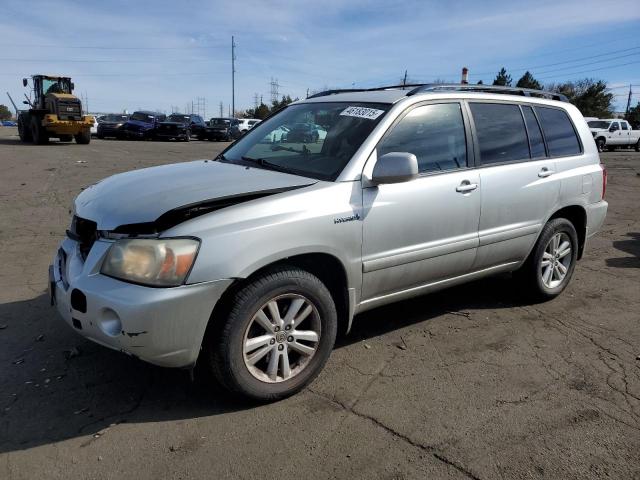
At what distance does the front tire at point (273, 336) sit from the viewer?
2.75 meters

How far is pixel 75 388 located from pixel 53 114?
22558 millimetres

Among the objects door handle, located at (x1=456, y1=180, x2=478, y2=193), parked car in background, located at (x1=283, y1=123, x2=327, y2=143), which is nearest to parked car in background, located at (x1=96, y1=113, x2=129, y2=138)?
parked car in background, located at (x1=283, y1=123, x2=327, y2=143)

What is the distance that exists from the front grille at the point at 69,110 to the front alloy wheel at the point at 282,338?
22941 millimetres

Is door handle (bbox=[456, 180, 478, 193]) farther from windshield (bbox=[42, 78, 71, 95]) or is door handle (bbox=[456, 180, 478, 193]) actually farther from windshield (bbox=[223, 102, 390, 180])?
windshield (bbox=[42, 78, 71, 95])

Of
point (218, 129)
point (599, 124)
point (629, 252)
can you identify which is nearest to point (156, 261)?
point (629, 252)

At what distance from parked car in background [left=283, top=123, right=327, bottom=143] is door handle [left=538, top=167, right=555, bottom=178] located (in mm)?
1897

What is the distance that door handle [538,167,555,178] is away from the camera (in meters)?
4.33

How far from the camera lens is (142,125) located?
102 feet

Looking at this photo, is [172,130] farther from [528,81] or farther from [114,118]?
[528,81]

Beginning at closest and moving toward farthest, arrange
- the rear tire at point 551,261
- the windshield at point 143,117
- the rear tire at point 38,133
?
the rear tire at point 551,261
the rear tire at point 38,133
the windshield at point 143,117

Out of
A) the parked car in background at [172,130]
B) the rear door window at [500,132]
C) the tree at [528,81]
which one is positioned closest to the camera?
the rear door window at [500,132]

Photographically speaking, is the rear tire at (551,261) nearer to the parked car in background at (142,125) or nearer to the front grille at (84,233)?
the front grille at (84,233)

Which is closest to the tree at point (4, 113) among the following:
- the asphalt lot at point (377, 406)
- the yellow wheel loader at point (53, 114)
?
the yellow wheel loader at point (53, 114)

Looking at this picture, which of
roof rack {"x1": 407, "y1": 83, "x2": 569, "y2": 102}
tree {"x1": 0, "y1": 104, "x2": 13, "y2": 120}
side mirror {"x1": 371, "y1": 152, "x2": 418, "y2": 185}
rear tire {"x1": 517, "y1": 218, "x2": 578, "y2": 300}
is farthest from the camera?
tree {"x1": 0, "y1": 104, "x2": 13, "y2": 120}
